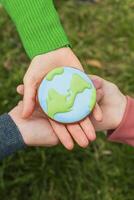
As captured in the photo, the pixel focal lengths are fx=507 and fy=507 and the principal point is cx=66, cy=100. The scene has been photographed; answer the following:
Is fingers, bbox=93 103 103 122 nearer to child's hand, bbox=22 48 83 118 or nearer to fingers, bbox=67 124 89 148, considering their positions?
fingers, bbox=67 124 89 148

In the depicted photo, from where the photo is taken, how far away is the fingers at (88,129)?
5.21 feet

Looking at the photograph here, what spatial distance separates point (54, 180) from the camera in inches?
85.2

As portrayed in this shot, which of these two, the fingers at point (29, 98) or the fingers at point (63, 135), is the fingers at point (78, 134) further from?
the fingers at point (29, 98)

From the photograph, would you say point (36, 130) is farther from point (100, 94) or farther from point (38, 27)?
point (38, 27)

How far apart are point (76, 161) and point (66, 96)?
2.30 feet

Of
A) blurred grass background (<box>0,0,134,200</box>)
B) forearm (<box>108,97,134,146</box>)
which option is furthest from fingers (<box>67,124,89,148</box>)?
blurred grass background (<box>0,0,134,200</box>)

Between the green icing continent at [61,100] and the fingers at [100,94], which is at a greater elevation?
the green icing continent at [61,100]

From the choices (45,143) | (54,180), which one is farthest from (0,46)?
(45,143)

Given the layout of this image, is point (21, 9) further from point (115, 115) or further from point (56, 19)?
point (115, 115)

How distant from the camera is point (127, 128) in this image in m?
1.76

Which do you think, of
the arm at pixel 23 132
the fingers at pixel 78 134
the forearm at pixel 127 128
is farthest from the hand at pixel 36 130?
the forearm at pixel 127 128

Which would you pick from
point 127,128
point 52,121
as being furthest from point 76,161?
point 52,121

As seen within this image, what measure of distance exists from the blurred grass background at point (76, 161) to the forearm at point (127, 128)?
438 millimetres

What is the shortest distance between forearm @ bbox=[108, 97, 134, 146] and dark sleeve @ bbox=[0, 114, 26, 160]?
0.33 meters
